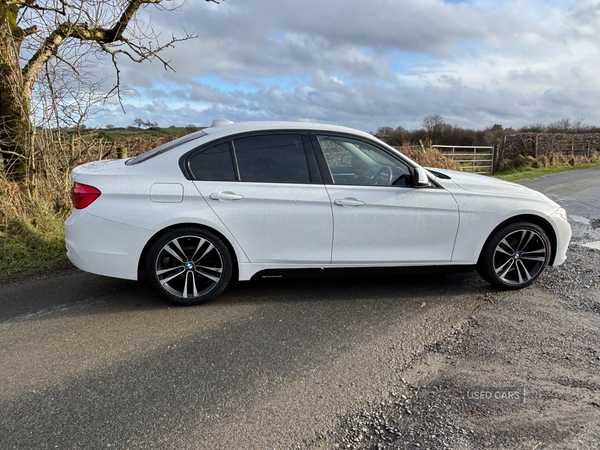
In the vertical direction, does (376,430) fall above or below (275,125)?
below

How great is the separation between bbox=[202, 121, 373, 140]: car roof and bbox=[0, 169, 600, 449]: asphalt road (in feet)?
5.41

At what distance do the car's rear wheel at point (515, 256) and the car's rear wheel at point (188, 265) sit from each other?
8.66ft

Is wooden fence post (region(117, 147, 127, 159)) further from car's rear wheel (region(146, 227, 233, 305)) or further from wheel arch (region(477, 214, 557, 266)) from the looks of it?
wheel arch (region(477, 214, 557, 266))

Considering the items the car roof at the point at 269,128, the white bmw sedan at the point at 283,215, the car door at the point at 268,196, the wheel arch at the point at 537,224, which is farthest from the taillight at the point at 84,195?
the wheel arch at the point at 537,224

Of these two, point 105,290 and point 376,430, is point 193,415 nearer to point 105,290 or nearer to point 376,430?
point 376,430

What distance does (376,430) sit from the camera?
2.38m

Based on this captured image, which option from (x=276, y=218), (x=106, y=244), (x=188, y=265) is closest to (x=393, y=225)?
(x=276, y=218)

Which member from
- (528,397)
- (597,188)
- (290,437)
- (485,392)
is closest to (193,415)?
(290,437)

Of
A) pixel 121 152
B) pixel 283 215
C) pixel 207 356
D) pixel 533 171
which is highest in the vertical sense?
pixel 121 152

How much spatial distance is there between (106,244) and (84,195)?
1.60 ft

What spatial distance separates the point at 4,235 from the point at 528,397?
6.74 m

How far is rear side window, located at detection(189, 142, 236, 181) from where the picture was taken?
157 inches

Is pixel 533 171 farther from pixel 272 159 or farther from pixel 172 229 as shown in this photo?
pixel 172 229

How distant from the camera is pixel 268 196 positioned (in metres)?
3.96
